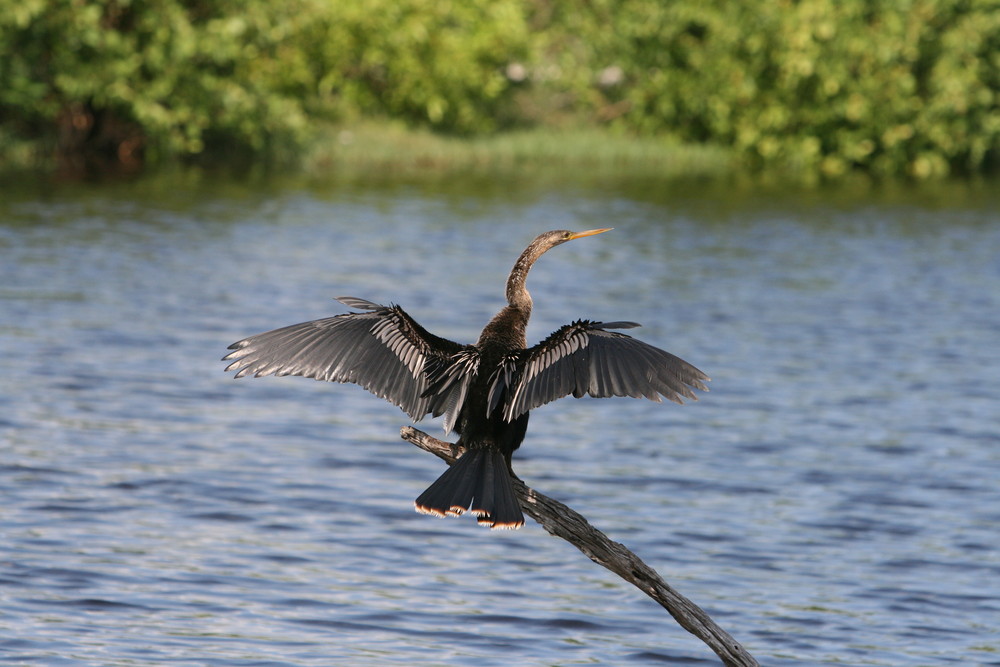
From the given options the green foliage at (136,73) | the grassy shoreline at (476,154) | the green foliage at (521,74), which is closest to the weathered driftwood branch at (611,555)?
the green foliage at (136,73)

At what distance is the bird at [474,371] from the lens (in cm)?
488

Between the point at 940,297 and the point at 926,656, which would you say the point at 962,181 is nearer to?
the point at 940,297

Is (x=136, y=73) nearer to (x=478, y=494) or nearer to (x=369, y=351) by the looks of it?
(x=369, y=351)

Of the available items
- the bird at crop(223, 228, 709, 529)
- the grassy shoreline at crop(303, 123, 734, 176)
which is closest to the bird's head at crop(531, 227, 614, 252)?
the bird at crop(223, 228, 709, 529)

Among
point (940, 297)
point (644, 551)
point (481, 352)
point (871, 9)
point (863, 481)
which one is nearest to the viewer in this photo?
point (481, 352)

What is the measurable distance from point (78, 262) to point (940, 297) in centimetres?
971

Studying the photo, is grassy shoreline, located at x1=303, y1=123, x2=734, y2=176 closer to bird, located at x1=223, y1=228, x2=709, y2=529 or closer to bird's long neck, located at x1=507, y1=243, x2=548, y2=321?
bird's long neck, located at x1=507, y1=243, x2=548, y2=321

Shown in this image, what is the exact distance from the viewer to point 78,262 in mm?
17109

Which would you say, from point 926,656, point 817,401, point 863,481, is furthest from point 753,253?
point 926,656

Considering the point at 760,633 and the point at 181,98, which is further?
the point at 181,98

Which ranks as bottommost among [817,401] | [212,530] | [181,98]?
[212,530]

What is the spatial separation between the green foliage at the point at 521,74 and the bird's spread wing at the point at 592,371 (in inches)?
851

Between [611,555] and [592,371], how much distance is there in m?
0.62

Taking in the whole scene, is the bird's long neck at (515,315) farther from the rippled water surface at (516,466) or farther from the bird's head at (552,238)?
the rippled water surface at (516,466)
